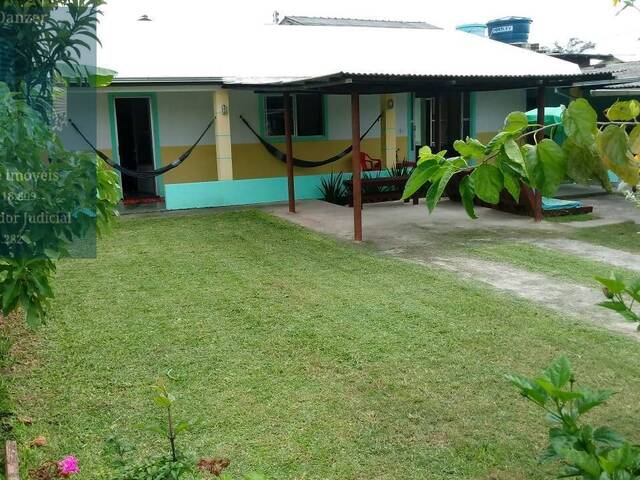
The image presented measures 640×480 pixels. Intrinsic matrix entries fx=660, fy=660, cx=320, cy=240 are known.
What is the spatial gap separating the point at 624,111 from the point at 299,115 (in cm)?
1206

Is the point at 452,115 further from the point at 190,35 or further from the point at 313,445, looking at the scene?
the point at 313,445

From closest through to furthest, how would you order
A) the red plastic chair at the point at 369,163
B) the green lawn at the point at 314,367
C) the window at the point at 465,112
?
1. the green lawn at the point at 314,367
2. the red plastic chair at the point at 369,163
3. the window at the point at 465,112

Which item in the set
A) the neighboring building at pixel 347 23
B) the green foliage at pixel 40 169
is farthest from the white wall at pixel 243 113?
the green foliage at pixel 40 169

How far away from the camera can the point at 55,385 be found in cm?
423

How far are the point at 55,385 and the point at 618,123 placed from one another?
3.92 metres

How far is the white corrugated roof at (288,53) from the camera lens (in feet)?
37.5

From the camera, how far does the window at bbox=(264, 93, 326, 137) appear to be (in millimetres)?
12828

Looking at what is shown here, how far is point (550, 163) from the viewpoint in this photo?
3.99ft

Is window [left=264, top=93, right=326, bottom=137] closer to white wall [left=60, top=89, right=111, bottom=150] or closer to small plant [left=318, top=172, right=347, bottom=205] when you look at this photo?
small plant [left=318, top=172, right=347, bottom=205]

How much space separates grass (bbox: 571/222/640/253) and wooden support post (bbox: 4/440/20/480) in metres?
7.04

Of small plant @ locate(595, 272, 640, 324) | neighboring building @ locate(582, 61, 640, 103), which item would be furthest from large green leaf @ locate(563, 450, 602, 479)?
neighboring building @ locate(582, 61, 640, 103)

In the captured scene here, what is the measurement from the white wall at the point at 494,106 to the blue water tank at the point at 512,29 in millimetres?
4035

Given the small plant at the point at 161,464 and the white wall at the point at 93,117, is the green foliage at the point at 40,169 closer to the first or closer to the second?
the small plant at the point at 161,464

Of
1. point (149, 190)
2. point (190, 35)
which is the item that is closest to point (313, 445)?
point (149, 190)
